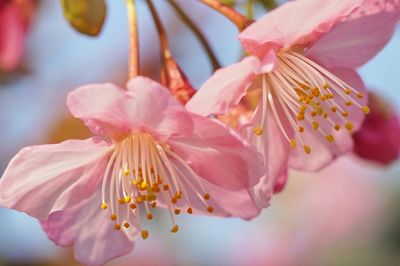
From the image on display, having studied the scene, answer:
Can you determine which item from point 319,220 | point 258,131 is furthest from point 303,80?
point 319,220

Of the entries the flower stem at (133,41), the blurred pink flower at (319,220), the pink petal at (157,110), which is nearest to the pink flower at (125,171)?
the pink petal at (157,110)

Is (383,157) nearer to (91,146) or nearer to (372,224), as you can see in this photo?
(91,146)

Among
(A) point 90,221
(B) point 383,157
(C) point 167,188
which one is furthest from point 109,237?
(B) point 383,157

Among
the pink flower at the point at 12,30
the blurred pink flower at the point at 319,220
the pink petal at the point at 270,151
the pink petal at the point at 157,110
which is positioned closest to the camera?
the pink petal at the point at 157,110

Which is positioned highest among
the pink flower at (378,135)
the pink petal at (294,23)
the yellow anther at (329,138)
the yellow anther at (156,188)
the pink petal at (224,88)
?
the pink petal at (294,23)

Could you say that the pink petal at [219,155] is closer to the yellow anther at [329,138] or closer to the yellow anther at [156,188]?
the yellow anther at [156,188]

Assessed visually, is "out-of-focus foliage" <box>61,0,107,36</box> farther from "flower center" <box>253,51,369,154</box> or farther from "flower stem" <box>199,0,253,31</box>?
"flower center" <box>253,51,369,154</box>
